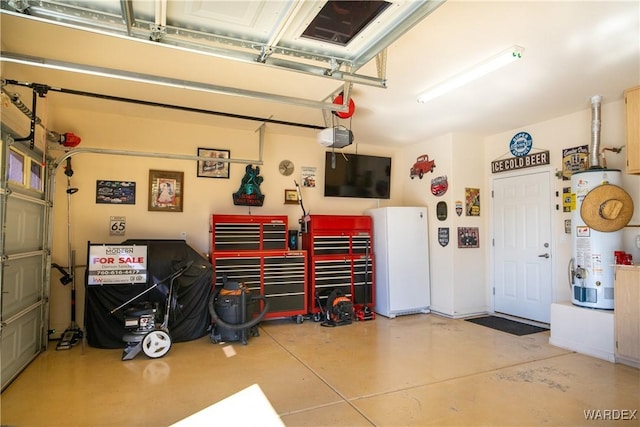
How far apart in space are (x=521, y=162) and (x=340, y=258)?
295 centimetres

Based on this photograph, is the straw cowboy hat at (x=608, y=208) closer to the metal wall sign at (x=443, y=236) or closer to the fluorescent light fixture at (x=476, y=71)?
the fluorescent light fixture at (x=476, y=71)

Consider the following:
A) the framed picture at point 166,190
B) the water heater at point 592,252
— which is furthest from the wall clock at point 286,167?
the water heater at point 592,252

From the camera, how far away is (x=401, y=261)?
5.66 meters

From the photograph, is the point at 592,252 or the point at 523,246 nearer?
the point at 592,252

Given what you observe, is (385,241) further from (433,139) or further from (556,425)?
(556,425)

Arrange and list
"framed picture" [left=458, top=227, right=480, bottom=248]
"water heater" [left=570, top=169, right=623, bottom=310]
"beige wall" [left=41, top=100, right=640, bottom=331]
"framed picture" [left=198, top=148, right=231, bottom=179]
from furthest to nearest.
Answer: "framed picture" [left=458, top=227, right=480, bottom=248], "framed picture" [left=198, top=148, right=231, bottom=179], "beige wall" [left=41, top=100, right=640, bottom=331], "water heater" [left=570, top=169, right=623, bottom=310]

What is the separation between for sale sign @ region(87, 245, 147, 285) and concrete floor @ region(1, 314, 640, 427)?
0.78 m

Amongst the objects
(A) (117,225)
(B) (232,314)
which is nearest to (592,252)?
(B) (232,314)

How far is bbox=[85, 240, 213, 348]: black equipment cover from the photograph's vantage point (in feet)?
13.4

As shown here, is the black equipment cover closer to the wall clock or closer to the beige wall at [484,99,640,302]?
the wall clock

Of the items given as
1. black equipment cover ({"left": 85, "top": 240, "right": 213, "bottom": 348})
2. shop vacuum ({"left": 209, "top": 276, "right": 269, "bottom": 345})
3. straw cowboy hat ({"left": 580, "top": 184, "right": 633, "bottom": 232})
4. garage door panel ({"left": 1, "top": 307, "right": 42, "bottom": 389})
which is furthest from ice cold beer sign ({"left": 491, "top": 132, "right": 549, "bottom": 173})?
garage door panel ({"left": 1, "top": 307, "right": 42, "bottom": 389})

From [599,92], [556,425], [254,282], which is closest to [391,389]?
[556,425]

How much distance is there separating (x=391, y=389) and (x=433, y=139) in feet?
13.7

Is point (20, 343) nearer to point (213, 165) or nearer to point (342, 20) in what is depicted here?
point (213, 165)
